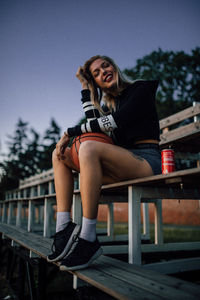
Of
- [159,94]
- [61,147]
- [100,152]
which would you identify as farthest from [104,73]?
[159,94]

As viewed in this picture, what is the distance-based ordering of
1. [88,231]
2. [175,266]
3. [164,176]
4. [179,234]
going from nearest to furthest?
[164,176] → [88,231] → [175,266] → [179,234]

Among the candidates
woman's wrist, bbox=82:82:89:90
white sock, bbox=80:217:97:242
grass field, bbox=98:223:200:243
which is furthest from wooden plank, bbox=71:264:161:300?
grass field, bbox=98:223:200:243

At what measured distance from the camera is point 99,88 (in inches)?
77.0

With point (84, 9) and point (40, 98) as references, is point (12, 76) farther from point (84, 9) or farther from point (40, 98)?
point (84, 9)

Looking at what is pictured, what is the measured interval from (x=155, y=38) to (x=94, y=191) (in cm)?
2017

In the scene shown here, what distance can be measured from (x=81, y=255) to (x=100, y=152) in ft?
1.67

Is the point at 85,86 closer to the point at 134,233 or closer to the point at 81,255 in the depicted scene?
the point at 134,233

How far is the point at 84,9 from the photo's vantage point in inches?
720

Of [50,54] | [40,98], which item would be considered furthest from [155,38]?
[40,98]

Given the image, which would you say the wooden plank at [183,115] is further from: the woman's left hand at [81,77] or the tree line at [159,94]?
the tree line at [159,94]

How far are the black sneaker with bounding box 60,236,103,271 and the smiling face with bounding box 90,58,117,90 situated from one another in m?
1.12

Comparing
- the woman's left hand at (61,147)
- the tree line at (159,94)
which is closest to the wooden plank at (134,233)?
the woman's left hand at (61,147)

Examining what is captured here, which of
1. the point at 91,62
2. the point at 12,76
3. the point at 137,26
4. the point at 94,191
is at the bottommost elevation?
the point at 94,191

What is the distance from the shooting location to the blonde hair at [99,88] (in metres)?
1.75
